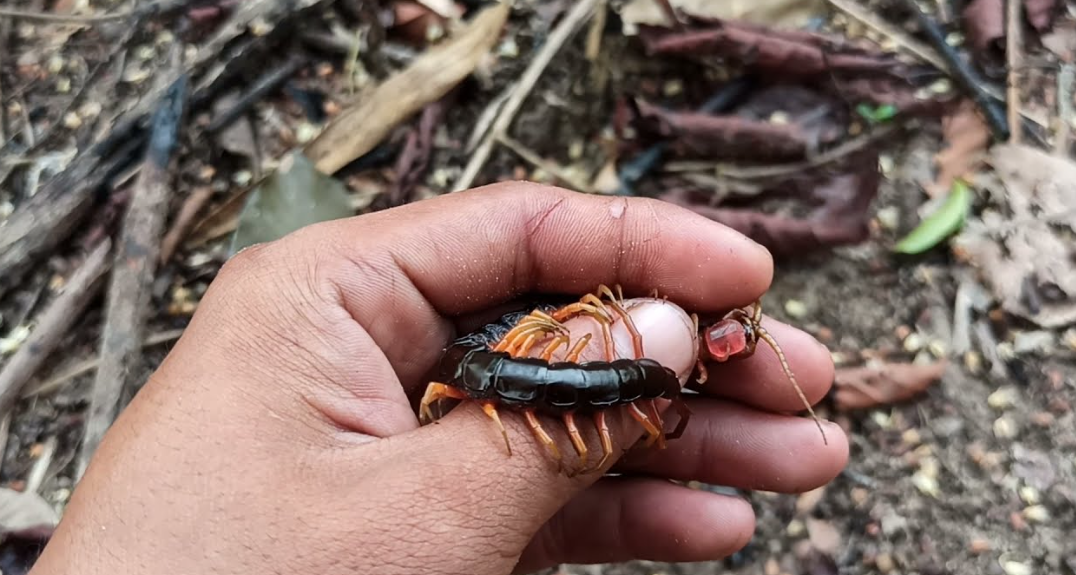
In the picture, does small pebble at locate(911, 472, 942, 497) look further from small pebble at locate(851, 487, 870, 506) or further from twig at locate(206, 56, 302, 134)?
twig at locate(206, 56, 302, 134)

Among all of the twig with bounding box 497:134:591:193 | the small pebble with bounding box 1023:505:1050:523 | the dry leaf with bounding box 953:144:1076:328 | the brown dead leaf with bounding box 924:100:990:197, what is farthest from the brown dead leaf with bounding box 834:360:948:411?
the twig with bounding box 497:134:591:193

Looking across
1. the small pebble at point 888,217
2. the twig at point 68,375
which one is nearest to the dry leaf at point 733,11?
the small pebble at point 888,217

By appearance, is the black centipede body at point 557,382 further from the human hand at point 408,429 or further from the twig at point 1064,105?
the twig at point 1064,105

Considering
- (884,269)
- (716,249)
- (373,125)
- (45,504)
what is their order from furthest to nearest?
1. (373,125)
2. (884,269)
3. (45,504)
4. (716,249)

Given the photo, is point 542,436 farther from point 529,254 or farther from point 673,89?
point 673,89

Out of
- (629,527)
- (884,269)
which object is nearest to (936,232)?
(884,269)

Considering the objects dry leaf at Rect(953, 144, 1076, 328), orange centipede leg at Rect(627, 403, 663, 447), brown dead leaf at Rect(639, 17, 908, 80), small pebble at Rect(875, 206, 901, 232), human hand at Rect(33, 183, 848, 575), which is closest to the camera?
human hand at Rect(33, 183, 848, 575)

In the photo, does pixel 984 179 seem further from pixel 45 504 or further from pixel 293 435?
pixel 45 504

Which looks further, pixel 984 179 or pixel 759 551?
pixel 984 179
